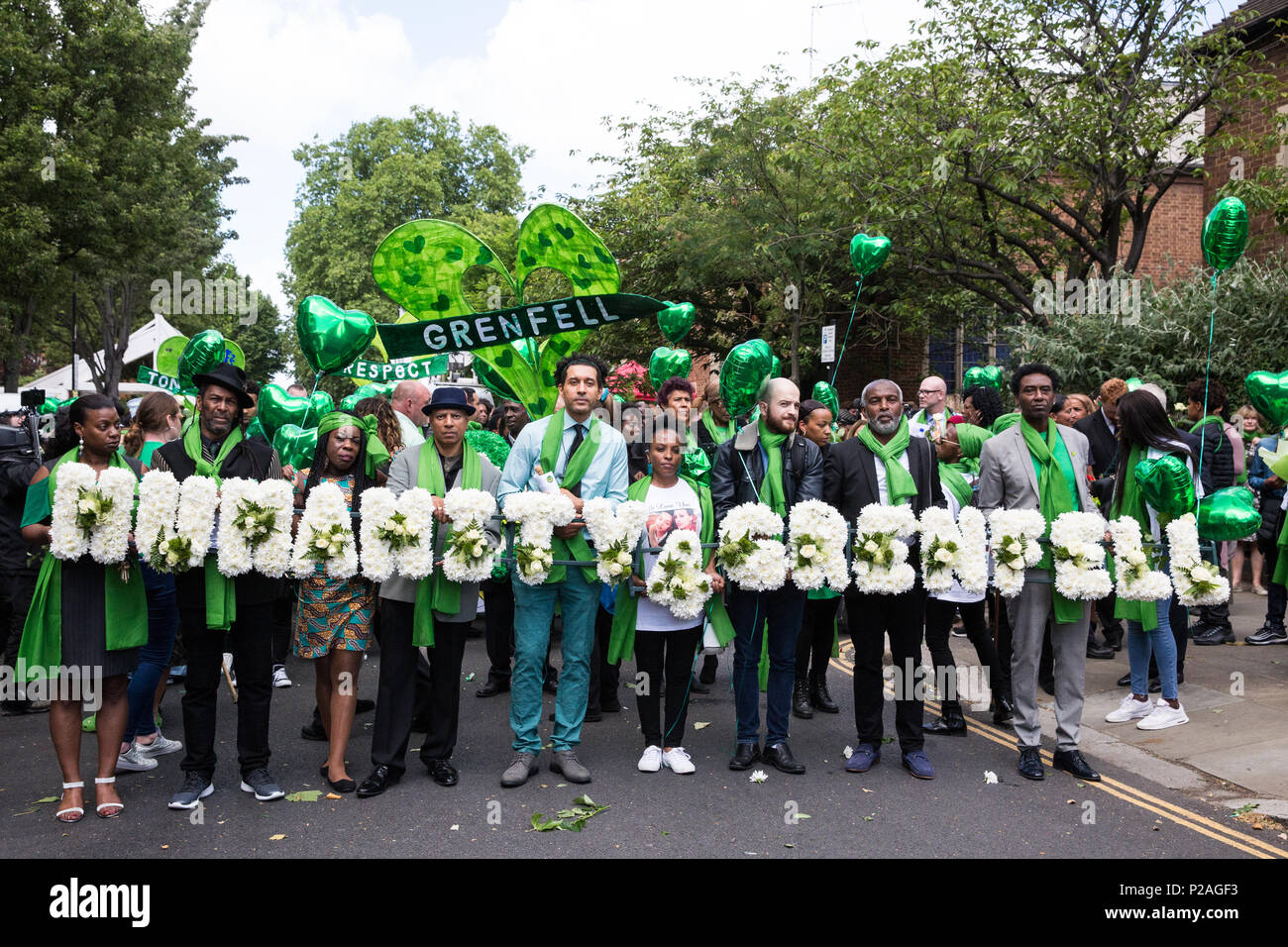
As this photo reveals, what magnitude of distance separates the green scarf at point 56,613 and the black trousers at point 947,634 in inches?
184

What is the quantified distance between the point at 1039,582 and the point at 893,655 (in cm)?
92

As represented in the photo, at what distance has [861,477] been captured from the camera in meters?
5.61

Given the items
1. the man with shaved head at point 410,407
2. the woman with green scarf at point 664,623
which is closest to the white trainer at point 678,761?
the woman with green scarf at point 664,623

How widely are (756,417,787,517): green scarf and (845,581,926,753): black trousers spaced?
68cm

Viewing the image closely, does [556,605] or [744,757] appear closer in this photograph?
[744,757]

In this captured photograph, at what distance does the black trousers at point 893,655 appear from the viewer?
217 inches

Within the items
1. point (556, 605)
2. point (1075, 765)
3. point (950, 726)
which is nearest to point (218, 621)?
point (556, 605)

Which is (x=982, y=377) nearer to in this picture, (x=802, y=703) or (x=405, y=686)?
(x=802, y=703)

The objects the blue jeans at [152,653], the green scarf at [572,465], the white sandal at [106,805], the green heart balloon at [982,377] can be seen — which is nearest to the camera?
the white sandal at [106,805]

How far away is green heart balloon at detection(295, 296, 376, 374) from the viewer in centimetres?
575

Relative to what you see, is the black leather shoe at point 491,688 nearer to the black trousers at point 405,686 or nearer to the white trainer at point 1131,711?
the black trousers at point 405,686

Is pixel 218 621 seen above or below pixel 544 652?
above

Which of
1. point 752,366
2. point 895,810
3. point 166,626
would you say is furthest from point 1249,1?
point 166,626

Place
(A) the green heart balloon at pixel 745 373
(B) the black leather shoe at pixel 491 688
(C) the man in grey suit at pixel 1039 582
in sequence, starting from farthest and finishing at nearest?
(B) the black leather shoe at pixel 491 688
(A) the green heart balloon at pixel 745 373
(C) the man in grey suit at pixel 1039 582
